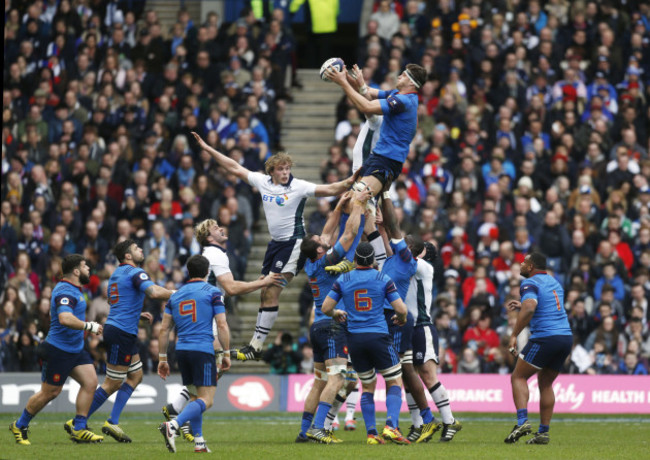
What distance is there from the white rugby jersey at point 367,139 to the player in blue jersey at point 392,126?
0.38 m

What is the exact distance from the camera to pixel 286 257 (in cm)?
1625

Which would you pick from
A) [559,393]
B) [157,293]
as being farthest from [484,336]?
[157,293]

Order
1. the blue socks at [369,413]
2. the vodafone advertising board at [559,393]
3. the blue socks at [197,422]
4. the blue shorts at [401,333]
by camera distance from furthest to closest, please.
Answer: the vodafone advertising board at [559,393], the blue shorts at [401,333], the blue socks at [369,413], the blue socks at [197,422]

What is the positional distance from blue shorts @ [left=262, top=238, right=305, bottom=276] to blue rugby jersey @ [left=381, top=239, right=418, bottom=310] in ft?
3.80

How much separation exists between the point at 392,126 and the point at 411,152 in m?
10.3

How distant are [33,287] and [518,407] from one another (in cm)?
1266

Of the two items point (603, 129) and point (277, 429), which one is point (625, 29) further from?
point (277, 429)

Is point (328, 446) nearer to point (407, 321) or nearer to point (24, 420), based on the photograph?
point (407, 321)

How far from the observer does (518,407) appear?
1577 centimetres

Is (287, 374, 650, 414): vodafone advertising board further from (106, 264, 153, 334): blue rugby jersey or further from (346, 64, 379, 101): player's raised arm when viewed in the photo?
(346, 64, 379, 101): player's raised arm

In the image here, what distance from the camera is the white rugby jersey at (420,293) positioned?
1673 centimetres

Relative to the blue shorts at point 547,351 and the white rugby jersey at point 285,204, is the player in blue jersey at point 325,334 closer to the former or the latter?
the white rugby jersey at point 285,204

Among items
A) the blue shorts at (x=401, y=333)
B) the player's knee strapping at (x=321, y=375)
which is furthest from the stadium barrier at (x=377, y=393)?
the player's knee strapping at (x=321, y=375)

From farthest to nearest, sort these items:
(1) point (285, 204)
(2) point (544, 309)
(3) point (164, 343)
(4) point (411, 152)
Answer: (4) point (411, 152) < (1) point (285, 204) < (2) point (544, 309) < (3) point (164, 343)
